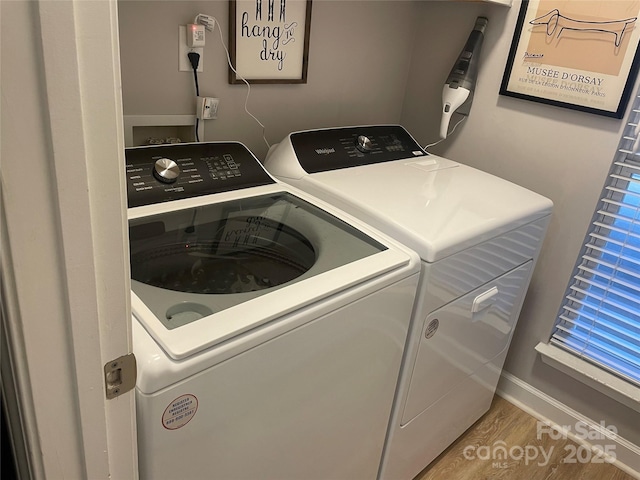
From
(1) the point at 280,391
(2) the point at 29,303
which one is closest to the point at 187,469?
(1) the point at 280,391

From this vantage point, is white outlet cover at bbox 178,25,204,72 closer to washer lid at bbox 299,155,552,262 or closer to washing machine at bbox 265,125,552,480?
washing machine at bbox 265,125,552,480

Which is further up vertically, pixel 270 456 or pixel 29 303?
pixel 29 303

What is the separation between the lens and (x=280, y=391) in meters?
0.95

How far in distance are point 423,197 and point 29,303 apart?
3.64 feet

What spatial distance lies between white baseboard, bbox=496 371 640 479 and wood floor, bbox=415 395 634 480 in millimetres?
37

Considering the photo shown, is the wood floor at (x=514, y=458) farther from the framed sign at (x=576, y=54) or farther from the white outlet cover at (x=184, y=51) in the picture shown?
the white outlet cover at (x=184, y=51)

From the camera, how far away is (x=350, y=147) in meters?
1.70

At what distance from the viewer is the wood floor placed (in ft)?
5.82

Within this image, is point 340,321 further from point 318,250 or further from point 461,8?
point 461,8

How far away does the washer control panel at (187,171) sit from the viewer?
1.25m

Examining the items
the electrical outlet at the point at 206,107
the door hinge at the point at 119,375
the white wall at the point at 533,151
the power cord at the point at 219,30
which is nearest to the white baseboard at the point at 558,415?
the white wall at the point at 533,151

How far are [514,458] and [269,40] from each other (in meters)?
1.74

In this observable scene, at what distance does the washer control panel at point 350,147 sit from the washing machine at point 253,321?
174 mm

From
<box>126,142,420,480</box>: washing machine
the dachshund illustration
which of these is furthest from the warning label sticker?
the dachshund illustration
